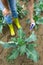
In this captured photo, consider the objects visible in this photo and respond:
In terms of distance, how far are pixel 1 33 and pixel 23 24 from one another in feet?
1.28

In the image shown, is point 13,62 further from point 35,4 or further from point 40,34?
Result: point 35,4

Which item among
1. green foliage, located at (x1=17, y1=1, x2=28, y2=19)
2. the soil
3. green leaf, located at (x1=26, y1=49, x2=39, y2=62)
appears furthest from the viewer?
green foliage, located at (x1=17, y1=1, x2=28, y2=19)

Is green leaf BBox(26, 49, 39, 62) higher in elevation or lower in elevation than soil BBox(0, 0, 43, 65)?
higher

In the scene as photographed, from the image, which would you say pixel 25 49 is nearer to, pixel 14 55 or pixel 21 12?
pixel 14 55

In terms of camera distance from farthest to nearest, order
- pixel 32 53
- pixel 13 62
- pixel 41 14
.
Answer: pixel 41 14
pixel 13 62
pixel 32 53

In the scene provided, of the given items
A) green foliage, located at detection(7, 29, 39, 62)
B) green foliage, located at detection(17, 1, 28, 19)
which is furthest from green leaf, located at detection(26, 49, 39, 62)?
green foliage, located at detection(17, 1, 28, 19)

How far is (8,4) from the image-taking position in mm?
3072

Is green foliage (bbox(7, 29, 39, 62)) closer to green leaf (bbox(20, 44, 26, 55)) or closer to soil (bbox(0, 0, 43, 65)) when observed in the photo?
green leaf (bbox(20, 44, 26, 55))

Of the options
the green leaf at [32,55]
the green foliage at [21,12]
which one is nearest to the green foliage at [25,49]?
the green leaf at [32,55]

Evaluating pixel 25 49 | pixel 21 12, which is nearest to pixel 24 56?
pixel 25 49

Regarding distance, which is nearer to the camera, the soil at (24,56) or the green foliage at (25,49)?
the green foliage at (25,49)

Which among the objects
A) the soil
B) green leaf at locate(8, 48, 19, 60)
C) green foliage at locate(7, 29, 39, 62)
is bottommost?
the soil

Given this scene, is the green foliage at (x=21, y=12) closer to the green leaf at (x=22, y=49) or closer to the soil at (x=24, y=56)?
the soil at (x=24, y=56)

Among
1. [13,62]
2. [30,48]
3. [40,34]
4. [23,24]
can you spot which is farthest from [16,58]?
[23,24]
